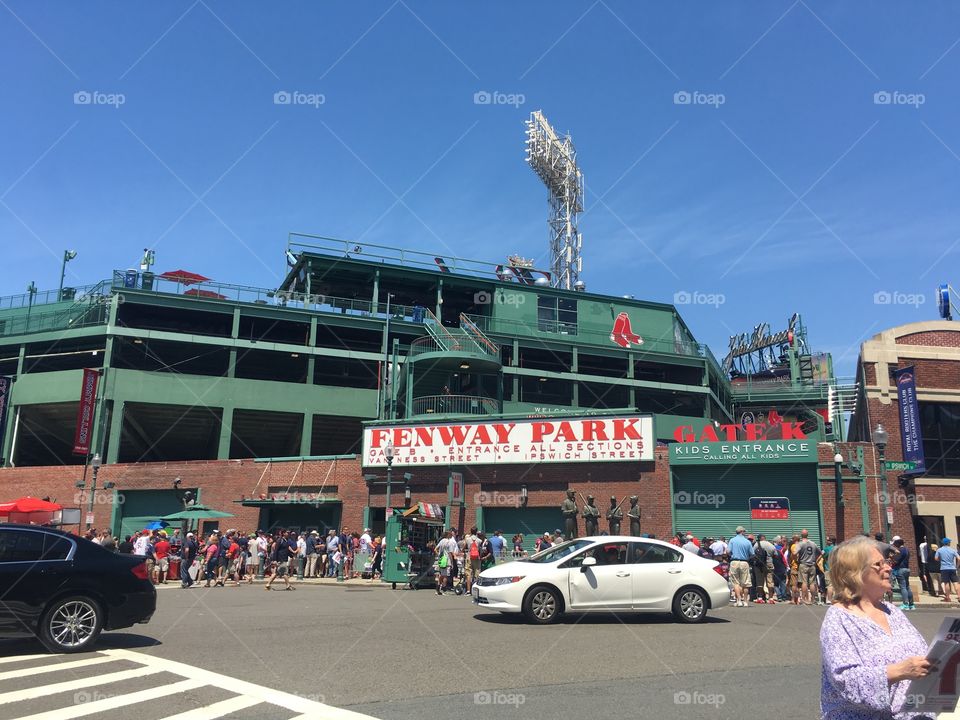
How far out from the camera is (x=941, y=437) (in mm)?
28672

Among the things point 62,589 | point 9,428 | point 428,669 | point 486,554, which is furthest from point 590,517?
point 9,428

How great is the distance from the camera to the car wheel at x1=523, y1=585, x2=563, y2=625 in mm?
13039

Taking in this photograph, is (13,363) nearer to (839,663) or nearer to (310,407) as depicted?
(310,407)

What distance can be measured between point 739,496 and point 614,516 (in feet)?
14.8

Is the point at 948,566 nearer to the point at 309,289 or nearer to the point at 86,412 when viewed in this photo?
the point at 309,289

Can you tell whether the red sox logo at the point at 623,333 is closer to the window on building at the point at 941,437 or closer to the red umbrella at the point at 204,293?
the window on building at the point at 941,437

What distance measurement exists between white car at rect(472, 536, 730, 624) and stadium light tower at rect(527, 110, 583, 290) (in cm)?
4966

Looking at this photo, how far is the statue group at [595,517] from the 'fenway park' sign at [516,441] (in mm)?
1698

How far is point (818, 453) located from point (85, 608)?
77.5 ft

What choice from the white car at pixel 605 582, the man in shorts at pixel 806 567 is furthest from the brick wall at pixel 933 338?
the white car at pixel 605 582

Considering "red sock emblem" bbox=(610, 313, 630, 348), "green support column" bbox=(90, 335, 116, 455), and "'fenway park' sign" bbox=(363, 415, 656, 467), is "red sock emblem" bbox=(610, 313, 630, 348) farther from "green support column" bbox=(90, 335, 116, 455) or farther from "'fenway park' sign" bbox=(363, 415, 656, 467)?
"green support column" bbox=(90, 335, 116, 455)

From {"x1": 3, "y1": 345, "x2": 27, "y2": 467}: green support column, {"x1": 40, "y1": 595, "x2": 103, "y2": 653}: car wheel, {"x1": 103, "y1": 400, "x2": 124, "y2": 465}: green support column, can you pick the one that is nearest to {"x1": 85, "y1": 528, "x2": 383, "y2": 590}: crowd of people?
{"x1": 103, "y1": 400, "x2": 124, "y2": 465}: green support column

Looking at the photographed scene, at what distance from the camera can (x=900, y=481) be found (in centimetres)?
2742

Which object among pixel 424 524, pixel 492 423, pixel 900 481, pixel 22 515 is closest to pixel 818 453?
pixel 900 481
